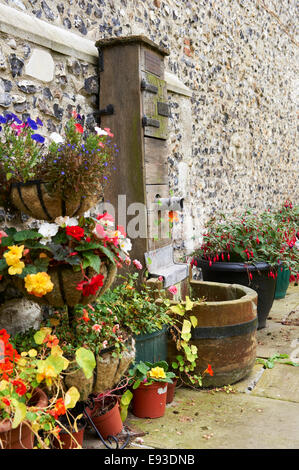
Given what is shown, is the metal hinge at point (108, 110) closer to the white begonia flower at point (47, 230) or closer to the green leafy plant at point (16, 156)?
the green leafy plant at point (16, 156)

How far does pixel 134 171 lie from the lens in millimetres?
3357

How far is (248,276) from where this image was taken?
14.3 ft

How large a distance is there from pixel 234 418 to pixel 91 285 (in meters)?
1.39

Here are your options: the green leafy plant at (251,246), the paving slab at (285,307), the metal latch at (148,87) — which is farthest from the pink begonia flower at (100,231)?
the paving slab at (285,307)

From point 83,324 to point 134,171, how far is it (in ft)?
4.16

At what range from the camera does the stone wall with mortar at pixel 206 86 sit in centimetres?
301

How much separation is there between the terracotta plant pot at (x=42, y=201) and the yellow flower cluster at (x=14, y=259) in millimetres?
287

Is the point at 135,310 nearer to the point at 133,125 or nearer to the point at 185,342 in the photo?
the point at 185,342

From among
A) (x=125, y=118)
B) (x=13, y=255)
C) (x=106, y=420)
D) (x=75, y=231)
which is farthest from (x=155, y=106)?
(x=106, y=420)

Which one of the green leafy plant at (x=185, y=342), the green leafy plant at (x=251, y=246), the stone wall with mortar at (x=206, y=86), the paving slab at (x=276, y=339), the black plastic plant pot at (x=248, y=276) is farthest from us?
the green leafy plant at (x=251, y=246)

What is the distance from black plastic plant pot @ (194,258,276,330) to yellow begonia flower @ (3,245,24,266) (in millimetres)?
2665

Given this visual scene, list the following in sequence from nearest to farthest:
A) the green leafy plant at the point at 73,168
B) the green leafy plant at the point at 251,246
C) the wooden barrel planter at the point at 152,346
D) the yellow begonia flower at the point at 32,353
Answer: the yellow begonia flower at the point at 32,353
the green leafy plant at the point at 73,168
the wooden barrel planter at the point at 152,346
the green leafy plant at the point at 251,246

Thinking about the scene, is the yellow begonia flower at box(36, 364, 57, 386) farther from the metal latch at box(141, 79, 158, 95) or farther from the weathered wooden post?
the metal latch at box(141, 79, 158, 95)

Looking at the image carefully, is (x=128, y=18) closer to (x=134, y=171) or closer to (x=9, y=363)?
(x=134, y=171)
